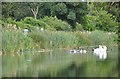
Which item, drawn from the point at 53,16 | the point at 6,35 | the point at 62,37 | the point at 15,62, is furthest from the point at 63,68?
the point at 53,16

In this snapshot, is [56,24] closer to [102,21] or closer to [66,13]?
[66,13]

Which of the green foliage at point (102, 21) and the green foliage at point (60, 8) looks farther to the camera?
the green foliage at point (102, 21)

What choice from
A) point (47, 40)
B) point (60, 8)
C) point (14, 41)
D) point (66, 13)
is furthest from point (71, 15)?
point (14, 41)

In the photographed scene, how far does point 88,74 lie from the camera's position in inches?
251

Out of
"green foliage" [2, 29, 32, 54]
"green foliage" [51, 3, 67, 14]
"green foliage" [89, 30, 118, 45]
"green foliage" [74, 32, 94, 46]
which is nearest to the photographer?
"green foliage" [2, 29, 32, 54]

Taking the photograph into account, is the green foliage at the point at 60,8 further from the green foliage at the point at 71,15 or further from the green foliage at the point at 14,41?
the green foliage at the point at 14,41

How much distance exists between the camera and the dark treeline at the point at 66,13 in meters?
18.2

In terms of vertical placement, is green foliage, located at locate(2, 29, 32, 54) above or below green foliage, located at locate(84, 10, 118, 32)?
below

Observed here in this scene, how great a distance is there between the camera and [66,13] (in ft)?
60.3

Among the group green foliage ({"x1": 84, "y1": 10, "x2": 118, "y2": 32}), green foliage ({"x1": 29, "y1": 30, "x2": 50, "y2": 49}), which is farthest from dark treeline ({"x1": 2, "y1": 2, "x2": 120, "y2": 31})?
green foliage ({"x1": 29, "y1": 30, "x2": 50, "y2": 49})

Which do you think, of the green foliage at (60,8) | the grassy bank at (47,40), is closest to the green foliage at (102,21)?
the green foliage at (60,8)

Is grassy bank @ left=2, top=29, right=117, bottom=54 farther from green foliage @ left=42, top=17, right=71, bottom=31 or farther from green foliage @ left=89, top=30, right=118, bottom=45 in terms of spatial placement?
green foliage @ left=42, top=17, right=71, bottom=31

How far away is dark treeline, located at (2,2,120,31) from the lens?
18188mm

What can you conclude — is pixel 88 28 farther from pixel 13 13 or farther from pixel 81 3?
pixel 13 13
